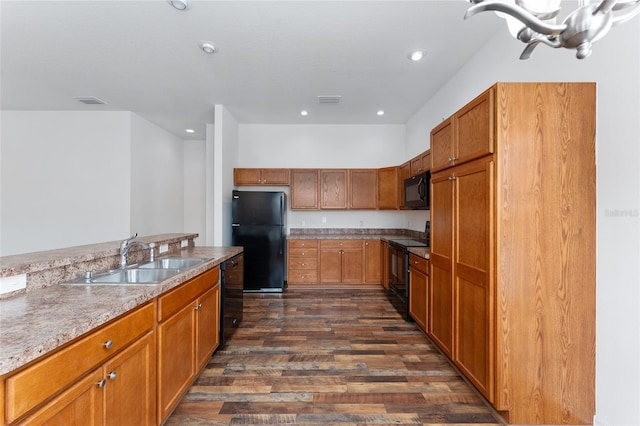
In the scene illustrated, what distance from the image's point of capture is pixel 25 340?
90 centimetres

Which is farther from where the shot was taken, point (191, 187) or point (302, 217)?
point (191, 187)

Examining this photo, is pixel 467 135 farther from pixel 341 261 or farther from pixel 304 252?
pixel 304 252

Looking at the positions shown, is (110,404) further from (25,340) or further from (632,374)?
(632,374)

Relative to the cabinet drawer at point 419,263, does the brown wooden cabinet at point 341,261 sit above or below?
below

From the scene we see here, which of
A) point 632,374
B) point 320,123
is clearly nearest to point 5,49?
point 320,123

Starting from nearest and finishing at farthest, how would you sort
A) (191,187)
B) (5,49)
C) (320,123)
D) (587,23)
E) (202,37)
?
(587,23), (202,37), (5,49), (320,123), (191,187)

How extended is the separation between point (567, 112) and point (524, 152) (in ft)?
1.13

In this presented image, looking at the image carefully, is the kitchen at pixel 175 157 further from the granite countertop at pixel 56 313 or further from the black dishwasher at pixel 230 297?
the granite countertop at pixel 56 313

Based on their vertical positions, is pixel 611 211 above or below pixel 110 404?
above

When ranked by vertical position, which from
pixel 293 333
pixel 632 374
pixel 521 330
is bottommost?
pixel 293 333

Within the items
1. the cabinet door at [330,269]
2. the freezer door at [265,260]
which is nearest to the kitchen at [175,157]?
the freezer door at [265,260]

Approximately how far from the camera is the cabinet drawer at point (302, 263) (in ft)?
15.8

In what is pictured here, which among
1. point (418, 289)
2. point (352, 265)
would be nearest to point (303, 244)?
point (352, 265)

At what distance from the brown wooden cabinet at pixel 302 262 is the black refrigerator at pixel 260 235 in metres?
0.25
